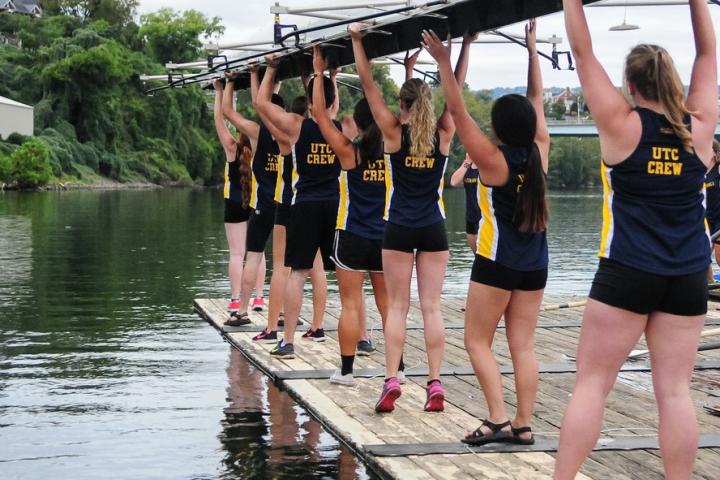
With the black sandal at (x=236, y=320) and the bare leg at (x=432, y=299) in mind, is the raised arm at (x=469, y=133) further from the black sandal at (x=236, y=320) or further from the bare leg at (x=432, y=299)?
the black sandal at (x=236, y=320)

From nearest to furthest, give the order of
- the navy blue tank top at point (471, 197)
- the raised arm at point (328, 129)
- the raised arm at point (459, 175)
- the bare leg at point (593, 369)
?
the bare leg at point (593, 369)
the raised arm at point (328, 129)
the navy blue tank top at point (471, 197)
the raised arm at point (459, 175)

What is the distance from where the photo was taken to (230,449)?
22.6ft

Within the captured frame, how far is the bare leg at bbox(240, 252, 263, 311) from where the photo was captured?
11.6 meters

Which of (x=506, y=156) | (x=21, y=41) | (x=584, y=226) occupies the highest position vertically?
(x=21, y=41)

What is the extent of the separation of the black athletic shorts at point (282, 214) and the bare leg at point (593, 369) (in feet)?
19.1

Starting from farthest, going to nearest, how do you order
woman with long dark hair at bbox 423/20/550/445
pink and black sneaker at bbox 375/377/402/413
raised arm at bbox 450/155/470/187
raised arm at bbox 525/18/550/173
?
raised arm at bbox 450/155/470/187 < pink and black sneaker at bbox 375/377/402/413 < raised arm at bbox 525/18/550/173 < woman with long dark hair at bbox 423/20/550/445

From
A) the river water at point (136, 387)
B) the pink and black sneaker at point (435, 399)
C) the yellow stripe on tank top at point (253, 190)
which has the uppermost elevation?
the yellow stripe on tank top at point (253, 190)

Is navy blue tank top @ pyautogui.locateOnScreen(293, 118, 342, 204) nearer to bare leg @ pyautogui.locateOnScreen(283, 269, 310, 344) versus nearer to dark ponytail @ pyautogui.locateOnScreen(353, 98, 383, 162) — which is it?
bare leg @ pyautogui.locateOnScreen(283, 269, 310, 344)

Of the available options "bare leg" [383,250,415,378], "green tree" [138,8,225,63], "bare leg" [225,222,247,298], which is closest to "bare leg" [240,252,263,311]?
"bare leg" [225,222,247,298]

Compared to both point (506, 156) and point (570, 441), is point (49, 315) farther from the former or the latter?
point (570, 441)

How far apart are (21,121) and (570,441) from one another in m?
82.0

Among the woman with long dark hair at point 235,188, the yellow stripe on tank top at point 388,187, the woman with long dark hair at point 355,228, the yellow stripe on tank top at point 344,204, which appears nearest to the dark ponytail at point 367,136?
the woman with long dark hair at point 355,228

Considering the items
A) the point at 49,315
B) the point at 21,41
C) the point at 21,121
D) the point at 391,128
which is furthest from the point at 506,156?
the point at 21,41

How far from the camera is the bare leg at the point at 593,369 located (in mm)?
4922
